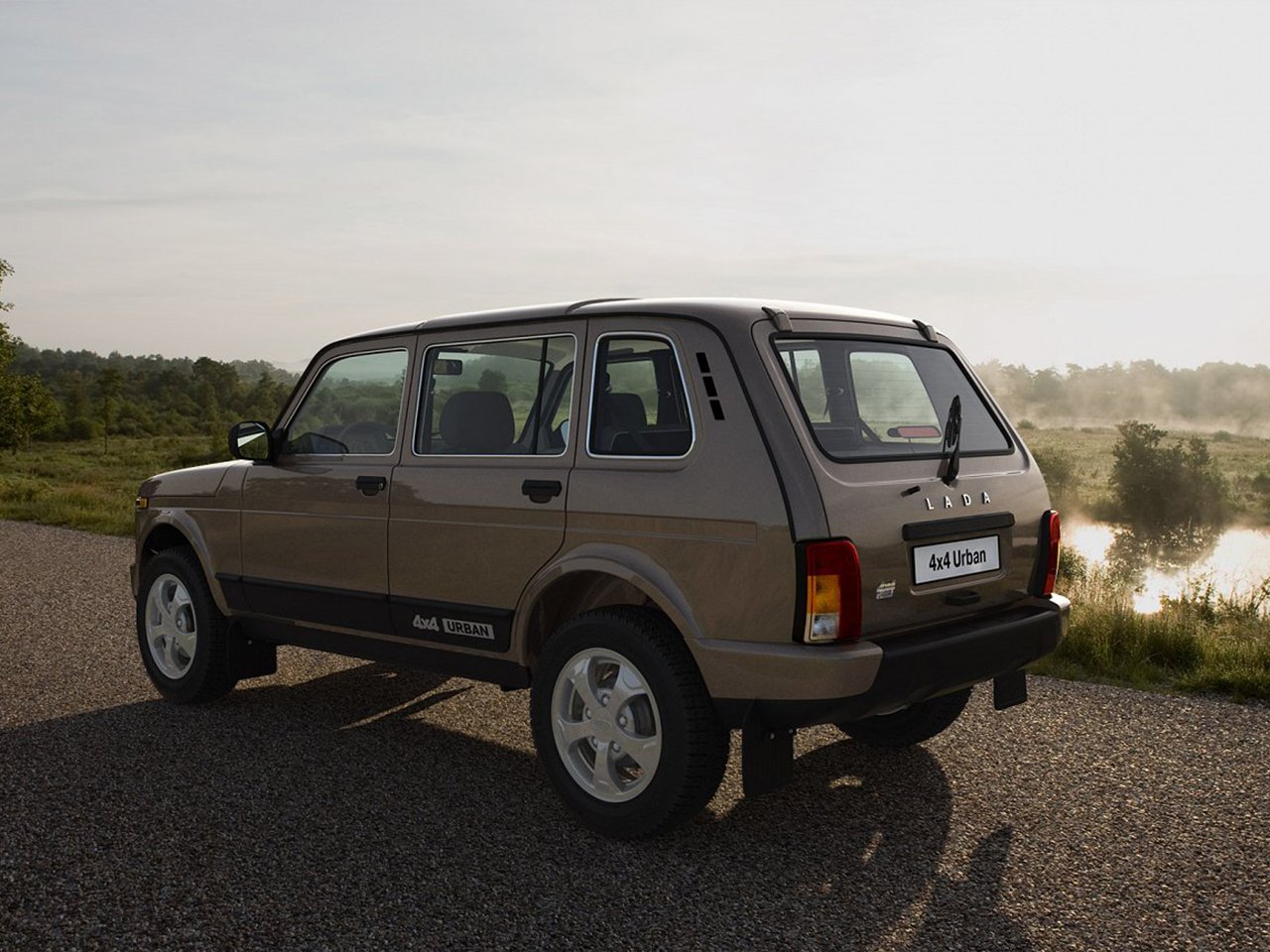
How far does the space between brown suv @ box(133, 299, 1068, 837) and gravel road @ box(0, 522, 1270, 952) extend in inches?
14.6

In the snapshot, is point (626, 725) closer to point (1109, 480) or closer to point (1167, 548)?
point (1167, 548)

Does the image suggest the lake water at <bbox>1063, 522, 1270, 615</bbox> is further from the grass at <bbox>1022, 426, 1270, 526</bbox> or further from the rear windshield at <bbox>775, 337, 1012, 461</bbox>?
the rear windshield at <bbox>775, 337, 1012, 461</bbox>

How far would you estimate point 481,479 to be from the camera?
459 cm

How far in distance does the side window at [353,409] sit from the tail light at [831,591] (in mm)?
2243

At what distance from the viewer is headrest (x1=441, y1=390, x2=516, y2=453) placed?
4676mm

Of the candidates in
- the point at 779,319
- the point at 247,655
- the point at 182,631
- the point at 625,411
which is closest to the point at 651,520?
the point at 625,411

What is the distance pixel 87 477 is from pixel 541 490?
2531 inches

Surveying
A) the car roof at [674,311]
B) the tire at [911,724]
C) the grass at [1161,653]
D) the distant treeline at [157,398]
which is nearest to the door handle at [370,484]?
the car roof at [674,311]

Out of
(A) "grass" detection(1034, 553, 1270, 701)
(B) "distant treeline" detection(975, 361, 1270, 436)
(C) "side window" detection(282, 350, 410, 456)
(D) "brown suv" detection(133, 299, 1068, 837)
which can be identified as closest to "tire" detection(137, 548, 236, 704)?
(D) "brown suv" detection(133, 299, 1068, 837)

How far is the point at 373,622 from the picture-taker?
5.06 meters

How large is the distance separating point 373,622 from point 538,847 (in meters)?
1.50

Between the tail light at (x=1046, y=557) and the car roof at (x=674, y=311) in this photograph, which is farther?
the tail light at (x=1046, y=557)

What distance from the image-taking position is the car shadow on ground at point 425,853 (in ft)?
10.9

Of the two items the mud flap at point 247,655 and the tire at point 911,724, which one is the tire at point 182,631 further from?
the tire at point 911,724
